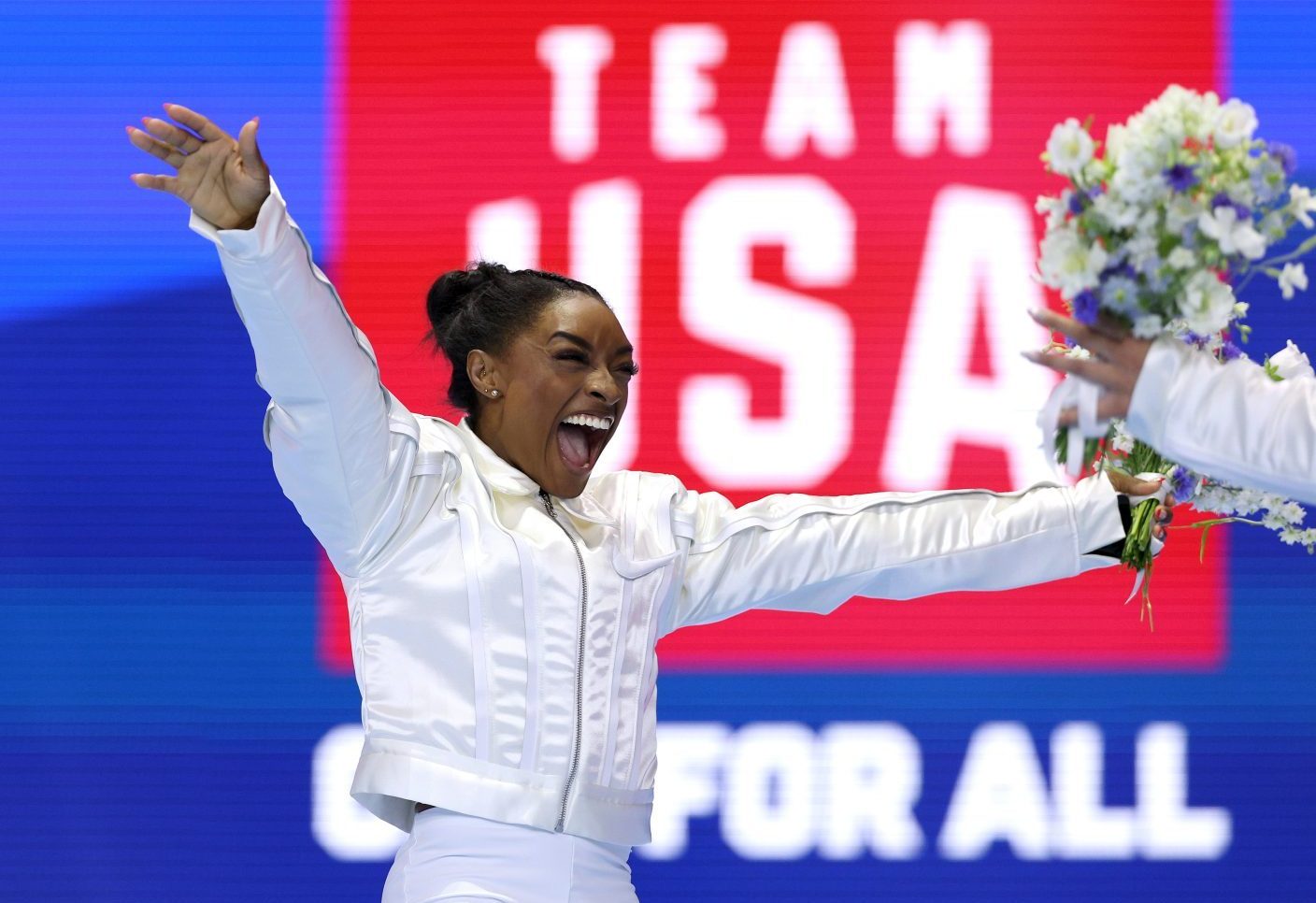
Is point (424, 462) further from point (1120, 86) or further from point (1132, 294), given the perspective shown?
point (1120, 86)

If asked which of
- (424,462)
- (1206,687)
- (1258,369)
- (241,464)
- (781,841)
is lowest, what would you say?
(781,841)

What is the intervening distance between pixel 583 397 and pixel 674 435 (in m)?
1.26

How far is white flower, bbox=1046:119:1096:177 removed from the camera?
2.38 m

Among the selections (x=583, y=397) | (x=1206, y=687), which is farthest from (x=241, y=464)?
(x=1206, y=687)

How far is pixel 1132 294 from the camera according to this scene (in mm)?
2367

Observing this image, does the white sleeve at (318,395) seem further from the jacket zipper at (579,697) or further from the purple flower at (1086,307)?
the purple flower at (1086,307)

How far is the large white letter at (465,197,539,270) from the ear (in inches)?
48.4

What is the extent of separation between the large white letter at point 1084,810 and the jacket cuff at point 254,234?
252 centimetres

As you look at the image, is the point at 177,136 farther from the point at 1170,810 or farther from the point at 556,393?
the point at 1170,810

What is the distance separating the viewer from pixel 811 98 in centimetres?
433

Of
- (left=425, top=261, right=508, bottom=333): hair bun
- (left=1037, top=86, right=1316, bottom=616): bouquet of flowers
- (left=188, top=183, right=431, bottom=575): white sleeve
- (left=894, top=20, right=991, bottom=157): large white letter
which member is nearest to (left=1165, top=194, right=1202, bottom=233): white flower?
(left=1037, top=86, right=1316, bottom=616): bouquet of flowers

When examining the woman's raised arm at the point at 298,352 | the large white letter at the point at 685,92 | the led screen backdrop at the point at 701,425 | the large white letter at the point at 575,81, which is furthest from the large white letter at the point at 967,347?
the woman's raised arm at the point at 298,352

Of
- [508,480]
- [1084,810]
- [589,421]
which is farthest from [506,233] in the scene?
[1084,810]

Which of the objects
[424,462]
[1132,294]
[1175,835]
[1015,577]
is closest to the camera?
[1132,294]
